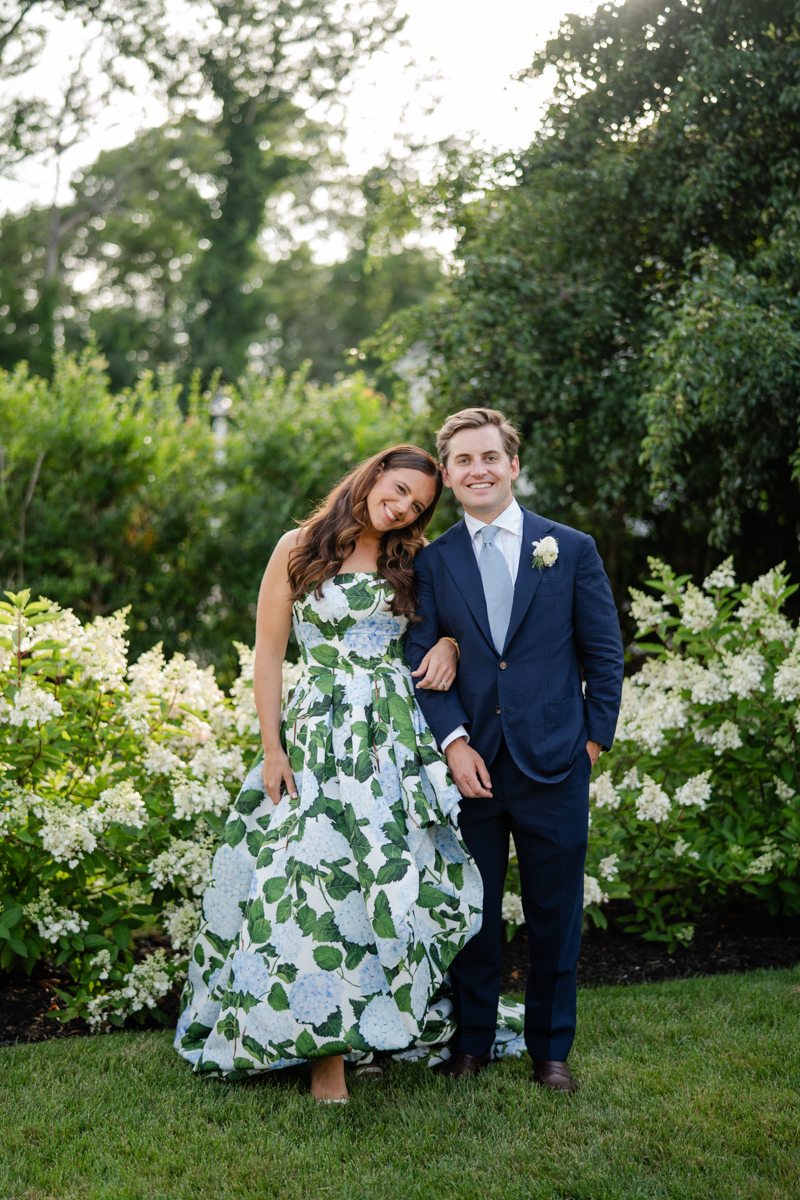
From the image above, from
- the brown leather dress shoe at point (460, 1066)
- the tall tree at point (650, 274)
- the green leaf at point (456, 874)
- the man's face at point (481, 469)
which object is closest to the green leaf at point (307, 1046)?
the brown leather dress shoe at point (460, 1066)

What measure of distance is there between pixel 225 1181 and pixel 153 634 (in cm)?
639

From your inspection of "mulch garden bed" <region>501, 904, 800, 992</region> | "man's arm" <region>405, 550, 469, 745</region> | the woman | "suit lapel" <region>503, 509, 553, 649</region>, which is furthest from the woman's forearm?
"mulch garden bed" <region>501, 904, 800, 992</region>

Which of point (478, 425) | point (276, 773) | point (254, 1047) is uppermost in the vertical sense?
point (478, 425)

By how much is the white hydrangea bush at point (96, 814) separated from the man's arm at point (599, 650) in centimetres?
144

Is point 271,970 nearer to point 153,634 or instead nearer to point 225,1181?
point 225,1181

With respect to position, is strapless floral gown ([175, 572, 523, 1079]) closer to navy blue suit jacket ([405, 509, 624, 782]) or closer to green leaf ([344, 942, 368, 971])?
green leaf ([344, 942, 368, 971])

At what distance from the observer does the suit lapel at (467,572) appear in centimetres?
290

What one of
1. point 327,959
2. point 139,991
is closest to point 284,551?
point 327,959

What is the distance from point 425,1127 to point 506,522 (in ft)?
5.79

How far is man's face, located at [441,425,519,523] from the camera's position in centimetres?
293

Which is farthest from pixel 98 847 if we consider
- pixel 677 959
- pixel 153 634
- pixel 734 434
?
pixel 153 634

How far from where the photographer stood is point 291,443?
339 inches

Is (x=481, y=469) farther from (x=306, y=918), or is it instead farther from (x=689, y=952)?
(x=689, y=952)

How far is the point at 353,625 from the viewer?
305cm
